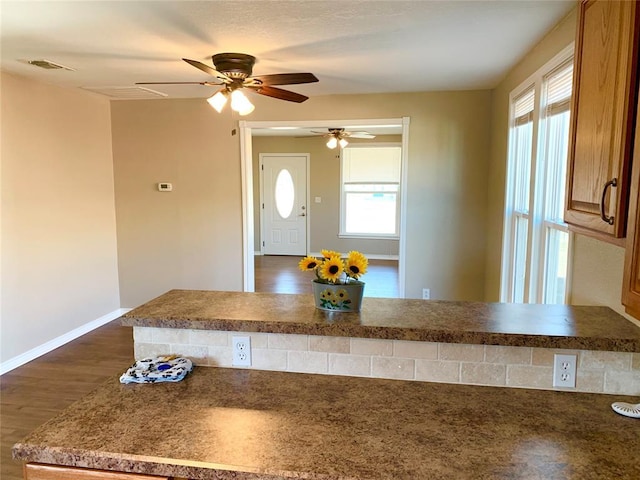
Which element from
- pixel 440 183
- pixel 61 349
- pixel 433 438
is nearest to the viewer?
pixel 433 438

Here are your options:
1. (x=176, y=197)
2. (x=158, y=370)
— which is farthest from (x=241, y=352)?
(x=176, y=197)

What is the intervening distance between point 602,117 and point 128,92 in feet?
13.7

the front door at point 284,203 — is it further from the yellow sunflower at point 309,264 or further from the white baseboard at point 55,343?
the yellow sunflower at point 309,264

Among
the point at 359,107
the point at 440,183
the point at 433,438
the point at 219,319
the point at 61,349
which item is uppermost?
the point at 359,107

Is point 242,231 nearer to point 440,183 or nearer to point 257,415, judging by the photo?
point 440,183

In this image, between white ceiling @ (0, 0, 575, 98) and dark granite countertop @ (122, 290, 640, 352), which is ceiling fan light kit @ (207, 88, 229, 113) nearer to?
white ceiling @ (0, 0, 575, 98)

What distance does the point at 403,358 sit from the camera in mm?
1430

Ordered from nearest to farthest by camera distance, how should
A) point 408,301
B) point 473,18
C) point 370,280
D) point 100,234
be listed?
point 408,301
point 473,18
point 100,234
point 370,280

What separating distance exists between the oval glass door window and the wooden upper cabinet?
7.08 m

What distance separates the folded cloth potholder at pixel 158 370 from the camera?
55.0 inches

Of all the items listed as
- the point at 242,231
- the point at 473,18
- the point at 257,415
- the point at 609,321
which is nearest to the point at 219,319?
the point at 257,415

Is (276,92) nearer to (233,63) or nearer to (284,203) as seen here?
(233,63)

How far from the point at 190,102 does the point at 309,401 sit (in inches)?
159

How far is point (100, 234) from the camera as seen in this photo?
15.3 feet
